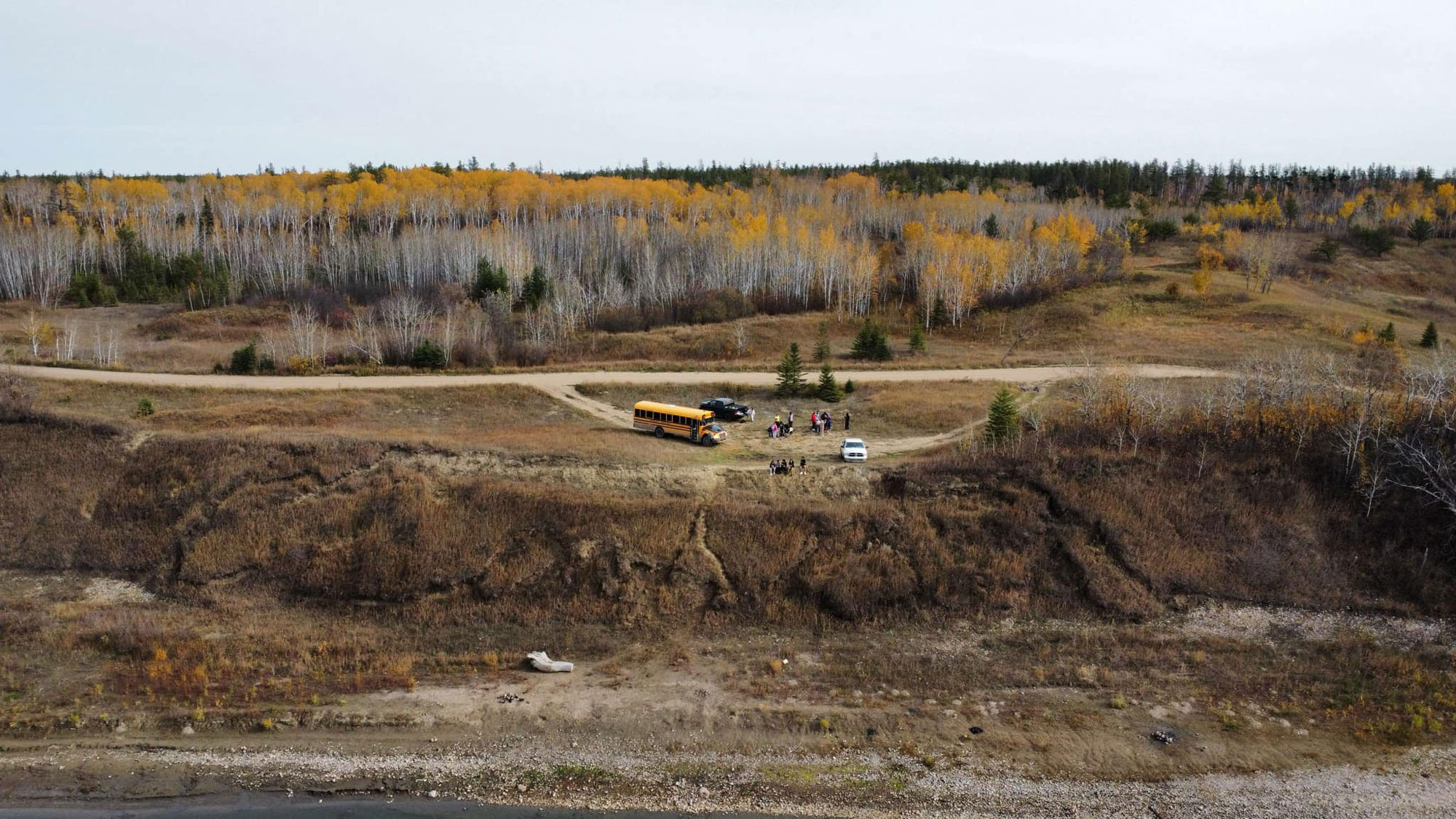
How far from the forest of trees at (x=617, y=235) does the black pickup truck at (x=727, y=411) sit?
24.3 metres

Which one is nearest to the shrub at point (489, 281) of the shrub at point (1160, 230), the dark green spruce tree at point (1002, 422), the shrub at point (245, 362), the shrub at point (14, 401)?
the shrub at point (245, 362)

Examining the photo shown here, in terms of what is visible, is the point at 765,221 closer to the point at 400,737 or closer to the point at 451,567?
the point at 451,567

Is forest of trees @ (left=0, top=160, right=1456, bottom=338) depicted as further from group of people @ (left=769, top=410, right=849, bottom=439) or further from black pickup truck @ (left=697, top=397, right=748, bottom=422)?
group of people @ (left=769, top=410, right=849, bottom=439)

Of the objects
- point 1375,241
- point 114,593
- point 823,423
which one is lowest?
point 114,593

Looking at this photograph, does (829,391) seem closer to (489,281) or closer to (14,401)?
(14,401)

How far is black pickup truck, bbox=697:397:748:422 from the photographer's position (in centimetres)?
4546

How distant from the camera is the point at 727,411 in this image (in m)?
45.5

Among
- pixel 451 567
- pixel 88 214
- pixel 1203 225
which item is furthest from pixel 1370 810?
pixel 88 214

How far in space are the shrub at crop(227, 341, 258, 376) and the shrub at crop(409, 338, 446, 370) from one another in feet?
31.1

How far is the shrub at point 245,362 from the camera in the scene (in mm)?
54438

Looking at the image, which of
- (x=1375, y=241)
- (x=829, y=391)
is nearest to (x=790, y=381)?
(x=829, y=391)

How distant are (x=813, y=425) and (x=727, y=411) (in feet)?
15.3

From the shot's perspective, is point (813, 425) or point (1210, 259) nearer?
point (813, 425)

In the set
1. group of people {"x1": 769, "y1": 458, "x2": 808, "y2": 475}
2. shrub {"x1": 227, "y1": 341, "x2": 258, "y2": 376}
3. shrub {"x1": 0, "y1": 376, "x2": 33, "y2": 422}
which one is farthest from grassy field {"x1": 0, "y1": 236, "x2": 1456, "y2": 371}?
group of people {"x1": 769, "y1": 458, "x2": 808, "y2": 475}
